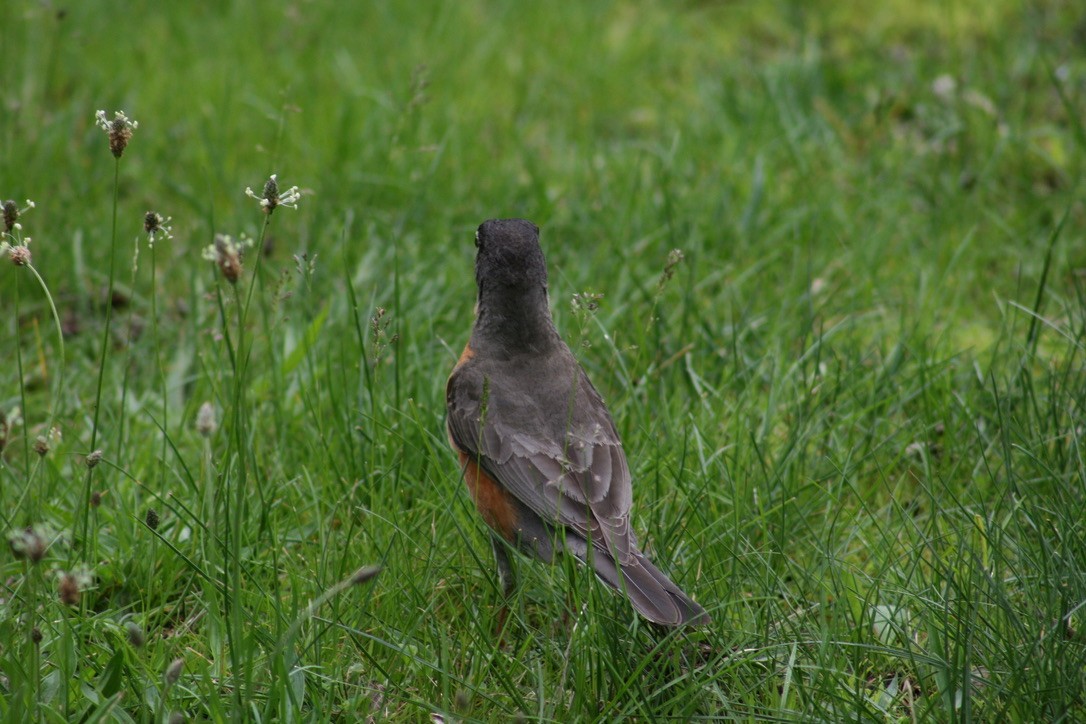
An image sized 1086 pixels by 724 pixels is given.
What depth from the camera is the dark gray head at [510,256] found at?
4.32 m

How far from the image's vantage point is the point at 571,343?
391cm

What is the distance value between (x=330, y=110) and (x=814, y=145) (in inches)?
114

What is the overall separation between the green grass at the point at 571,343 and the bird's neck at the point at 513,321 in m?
0.18

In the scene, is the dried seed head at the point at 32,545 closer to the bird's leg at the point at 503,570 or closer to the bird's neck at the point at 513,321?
the bird's leg at the point at 503,570

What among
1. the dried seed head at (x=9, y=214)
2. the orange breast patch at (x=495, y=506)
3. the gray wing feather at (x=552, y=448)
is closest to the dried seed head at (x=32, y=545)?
the dried seed head at (x=9, y=214)

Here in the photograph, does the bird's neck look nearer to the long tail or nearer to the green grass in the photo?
the green grass

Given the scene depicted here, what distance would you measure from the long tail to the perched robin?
0.01 m

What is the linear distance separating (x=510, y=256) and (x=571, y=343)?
568 millimetres

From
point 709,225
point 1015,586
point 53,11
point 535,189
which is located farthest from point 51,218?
point 1015,586

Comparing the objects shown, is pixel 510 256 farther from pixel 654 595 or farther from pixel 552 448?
pixel 654 595

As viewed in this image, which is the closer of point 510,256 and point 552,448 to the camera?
point 552,448

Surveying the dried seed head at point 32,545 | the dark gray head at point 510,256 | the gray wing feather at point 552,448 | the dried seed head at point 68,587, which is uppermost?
the dried seed head at point 32,545

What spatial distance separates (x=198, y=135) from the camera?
6934 millimetres

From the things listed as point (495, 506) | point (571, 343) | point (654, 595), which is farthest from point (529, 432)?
point (654, 595)
